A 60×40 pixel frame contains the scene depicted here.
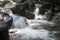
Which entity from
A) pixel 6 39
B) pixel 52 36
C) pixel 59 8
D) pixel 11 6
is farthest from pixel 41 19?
pixel 6 39

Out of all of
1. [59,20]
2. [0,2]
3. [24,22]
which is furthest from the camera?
[0,2]

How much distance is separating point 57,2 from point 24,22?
5037mm

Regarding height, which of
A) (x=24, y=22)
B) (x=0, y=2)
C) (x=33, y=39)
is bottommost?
(x=33, y=39)

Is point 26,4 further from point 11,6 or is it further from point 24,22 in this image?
point 24,22

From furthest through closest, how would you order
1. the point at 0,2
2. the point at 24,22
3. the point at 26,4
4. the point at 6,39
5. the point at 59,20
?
the point at 0,2 → the point at 26,4 → the point at 59,20 → the point at 24,22 → the point at 6,39

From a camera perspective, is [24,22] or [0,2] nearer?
[24,22]

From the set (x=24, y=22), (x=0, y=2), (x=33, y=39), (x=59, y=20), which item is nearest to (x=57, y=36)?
(x=33, y=39)

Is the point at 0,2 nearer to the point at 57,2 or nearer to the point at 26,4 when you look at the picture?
the point at 26,4

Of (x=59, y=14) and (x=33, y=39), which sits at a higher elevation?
(x=59, y=14)

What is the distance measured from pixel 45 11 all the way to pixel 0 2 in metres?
4.30

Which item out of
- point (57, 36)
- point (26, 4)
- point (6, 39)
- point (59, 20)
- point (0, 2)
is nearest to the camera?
point (6, 39)

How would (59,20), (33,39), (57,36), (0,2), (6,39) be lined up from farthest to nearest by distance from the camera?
(0,2) → (59,20) → (57,36) → (33,39) → (6,39)

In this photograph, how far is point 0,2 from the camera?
46.7 feet

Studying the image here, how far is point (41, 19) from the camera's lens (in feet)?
40.4
